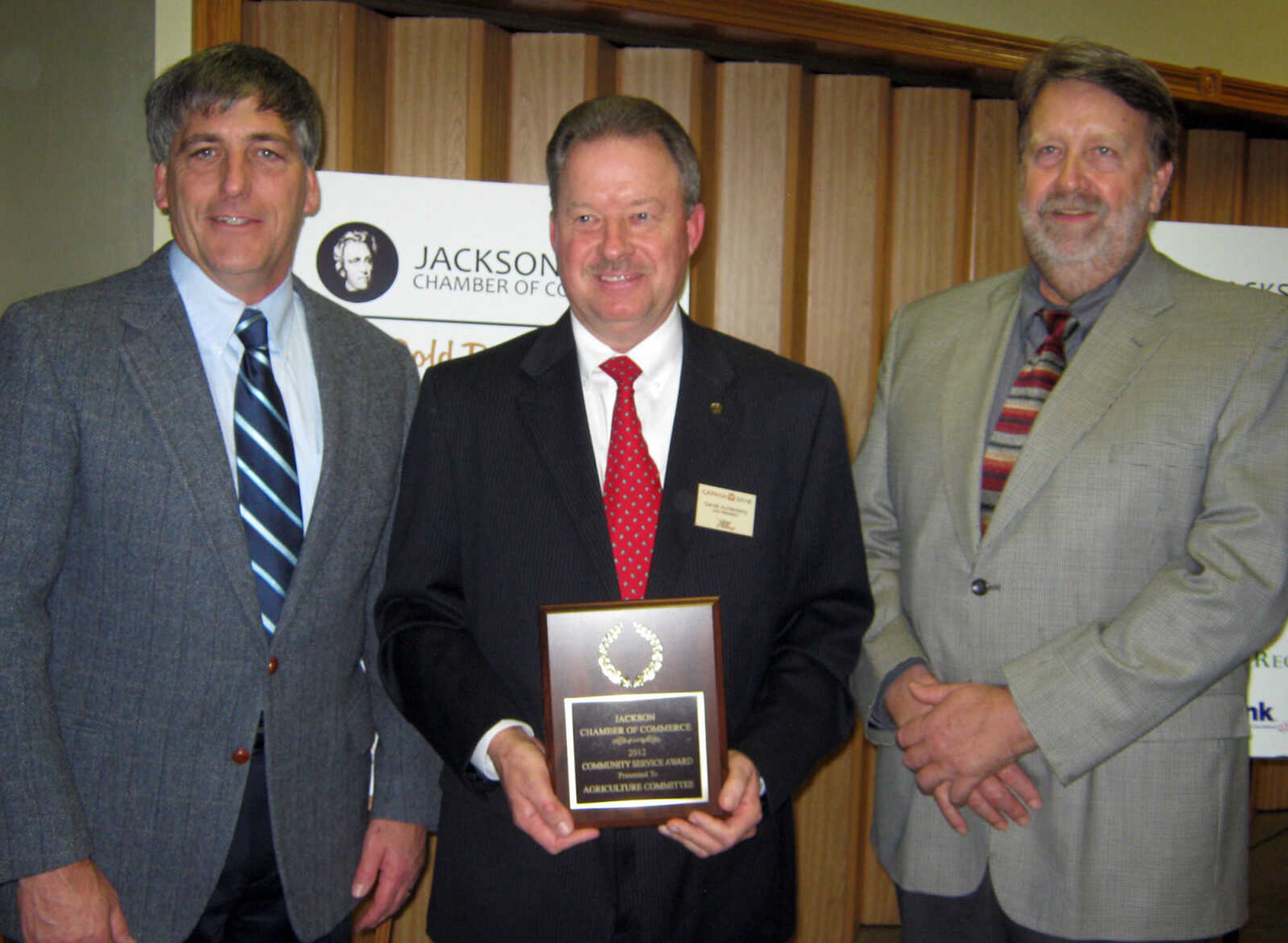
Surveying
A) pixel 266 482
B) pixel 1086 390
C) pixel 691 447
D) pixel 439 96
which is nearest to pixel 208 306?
pixel 266 482

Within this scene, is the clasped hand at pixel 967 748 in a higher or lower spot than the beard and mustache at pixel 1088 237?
lower

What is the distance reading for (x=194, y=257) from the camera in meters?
1.81

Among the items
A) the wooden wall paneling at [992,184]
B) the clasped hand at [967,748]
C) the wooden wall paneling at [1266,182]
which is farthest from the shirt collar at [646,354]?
the wooden wall paneling at [1266,182]

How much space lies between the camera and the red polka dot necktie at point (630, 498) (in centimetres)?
165

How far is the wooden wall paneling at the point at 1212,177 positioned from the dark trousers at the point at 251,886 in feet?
13.0

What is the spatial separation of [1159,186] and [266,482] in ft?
6.03

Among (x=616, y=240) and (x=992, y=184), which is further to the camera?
(x=992, y=184)

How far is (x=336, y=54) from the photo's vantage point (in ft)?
9.58

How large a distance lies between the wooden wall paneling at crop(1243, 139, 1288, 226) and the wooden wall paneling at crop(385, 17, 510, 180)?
10.3 feet

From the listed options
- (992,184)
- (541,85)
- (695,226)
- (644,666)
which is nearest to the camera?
(644,666)

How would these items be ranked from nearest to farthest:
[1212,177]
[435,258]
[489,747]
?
1. [489,747]
2. [435,258]
3. [1212,177]

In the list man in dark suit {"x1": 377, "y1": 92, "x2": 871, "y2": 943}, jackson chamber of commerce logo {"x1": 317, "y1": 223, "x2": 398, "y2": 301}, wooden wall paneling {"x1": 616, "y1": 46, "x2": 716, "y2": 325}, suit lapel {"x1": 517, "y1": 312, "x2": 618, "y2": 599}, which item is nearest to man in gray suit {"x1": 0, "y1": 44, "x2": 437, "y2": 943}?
man in dark suit {"x1": 377, "y1": 92, "x2": 871, "y2": 943}

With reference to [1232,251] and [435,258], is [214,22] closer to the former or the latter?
[435,258]

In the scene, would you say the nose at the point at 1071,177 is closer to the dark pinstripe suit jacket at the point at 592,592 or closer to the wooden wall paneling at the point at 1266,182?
the dark pinstripe suit jacket at the point at 592,592
